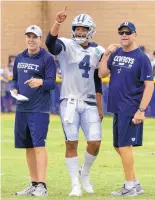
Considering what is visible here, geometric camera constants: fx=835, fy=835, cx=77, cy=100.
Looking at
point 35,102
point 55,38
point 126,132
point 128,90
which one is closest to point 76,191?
point 126,132

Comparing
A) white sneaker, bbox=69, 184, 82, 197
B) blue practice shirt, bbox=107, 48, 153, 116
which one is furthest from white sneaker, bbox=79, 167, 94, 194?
blue practice shirt, bbox=107, 48, 153, 116

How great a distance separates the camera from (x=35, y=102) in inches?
422

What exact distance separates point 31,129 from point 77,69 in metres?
0.97

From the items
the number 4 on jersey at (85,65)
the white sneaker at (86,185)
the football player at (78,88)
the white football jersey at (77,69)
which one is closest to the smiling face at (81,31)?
the football player at (78,88)

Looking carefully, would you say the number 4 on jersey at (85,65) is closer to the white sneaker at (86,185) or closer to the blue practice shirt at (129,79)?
the blue practice shirt at (129,79)

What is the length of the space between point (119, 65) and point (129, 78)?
0.72 ft

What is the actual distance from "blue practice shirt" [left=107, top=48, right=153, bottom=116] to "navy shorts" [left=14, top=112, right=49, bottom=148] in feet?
3.12

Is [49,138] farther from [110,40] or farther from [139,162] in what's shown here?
[110,40]

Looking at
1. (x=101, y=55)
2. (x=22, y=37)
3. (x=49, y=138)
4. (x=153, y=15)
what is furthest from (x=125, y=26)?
(x=22, y=37)

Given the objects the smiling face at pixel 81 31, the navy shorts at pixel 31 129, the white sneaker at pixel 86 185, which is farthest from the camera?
the white sneaker at pixel 86 185

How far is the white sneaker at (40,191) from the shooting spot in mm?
10463

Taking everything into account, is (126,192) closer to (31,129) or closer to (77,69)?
(31,129)

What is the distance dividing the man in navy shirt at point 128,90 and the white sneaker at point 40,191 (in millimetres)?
866

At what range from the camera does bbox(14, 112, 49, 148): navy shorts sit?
10.7m
